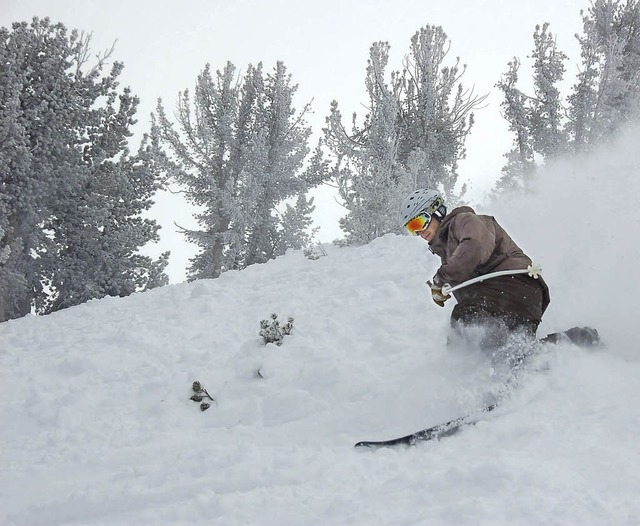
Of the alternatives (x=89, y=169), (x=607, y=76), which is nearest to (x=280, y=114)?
(x=89, y=169)

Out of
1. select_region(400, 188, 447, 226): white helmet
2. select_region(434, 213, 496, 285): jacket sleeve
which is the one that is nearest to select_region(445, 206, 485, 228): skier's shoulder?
select_region(434, 213, 496, 285): jacket sleeve

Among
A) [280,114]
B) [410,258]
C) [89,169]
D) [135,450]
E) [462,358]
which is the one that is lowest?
[135,450]

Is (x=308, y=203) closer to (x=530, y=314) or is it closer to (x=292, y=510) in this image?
(x=530, y=314)

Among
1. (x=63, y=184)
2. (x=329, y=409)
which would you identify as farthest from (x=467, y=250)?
(x=63, y=184)

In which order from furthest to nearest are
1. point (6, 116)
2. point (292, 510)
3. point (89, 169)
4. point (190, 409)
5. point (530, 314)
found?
point (89, 169)
point (6, 116)
point (190, 409)
point (530, 314)
point (292, 510)

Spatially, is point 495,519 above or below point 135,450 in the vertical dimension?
below

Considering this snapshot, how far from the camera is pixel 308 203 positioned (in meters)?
19.1

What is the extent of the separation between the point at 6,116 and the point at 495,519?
12.8m

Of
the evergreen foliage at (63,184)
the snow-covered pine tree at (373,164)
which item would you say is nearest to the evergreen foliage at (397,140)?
the snow-covered pine tree at (373,164)

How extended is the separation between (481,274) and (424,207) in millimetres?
789

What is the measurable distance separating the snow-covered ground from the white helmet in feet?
4.22

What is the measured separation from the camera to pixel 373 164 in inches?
554

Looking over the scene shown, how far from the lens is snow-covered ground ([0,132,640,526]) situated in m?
2.38

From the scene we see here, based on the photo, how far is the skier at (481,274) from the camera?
3.93 metres
